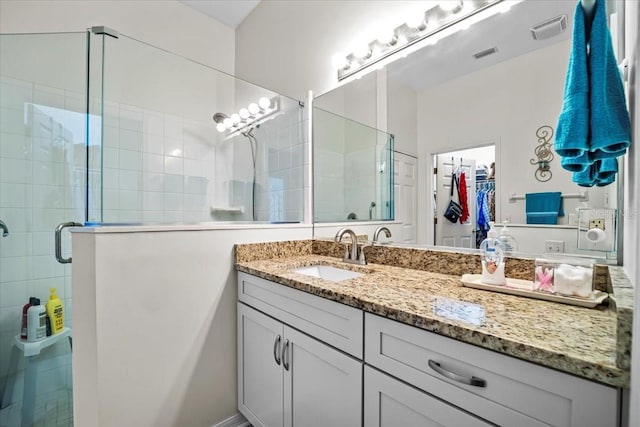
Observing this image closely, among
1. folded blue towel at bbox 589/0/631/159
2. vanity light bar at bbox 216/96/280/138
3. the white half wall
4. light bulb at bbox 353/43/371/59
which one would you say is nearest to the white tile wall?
the white half wall

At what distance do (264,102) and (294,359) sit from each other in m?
1.77

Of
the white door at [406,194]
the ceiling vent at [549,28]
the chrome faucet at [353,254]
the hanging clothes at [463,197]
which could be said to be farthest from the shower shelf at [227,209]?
the ceiling vent at [549,28]

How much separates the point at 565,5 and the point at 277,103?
5.28 feet

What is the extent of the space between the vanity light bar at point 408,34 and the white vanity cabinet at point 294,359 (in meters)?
1.30

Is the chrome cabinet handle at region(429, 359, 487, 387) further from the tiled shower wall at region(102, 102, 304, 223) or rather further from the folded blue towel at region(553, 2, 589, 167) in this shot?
the tiled shower wall at region(102, 102, 304, 223)

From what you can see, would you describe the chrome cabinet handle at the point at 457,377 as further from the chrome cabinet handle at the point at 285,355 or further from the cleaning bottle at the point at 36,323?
the cleaning bottle at the point at 36,323

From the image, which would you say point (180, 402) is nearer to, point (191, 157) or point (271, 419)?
point (271, 419)

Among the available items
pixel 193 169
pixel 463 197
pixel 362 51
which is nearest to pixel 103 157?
pixel 193 169

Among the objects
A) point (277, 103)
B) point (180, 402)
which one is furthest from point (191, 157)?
point (180, 402)

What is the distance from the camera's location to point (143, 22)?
7.29ft

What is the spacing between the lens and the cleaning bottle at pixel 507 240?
111 centimetres

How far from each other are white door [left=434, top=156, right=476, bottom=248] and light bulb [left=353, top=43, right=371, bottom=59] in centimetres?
78

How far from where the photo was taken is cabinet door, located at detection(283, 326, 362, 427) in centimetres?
92

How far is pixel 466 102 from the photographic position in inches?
47.8
